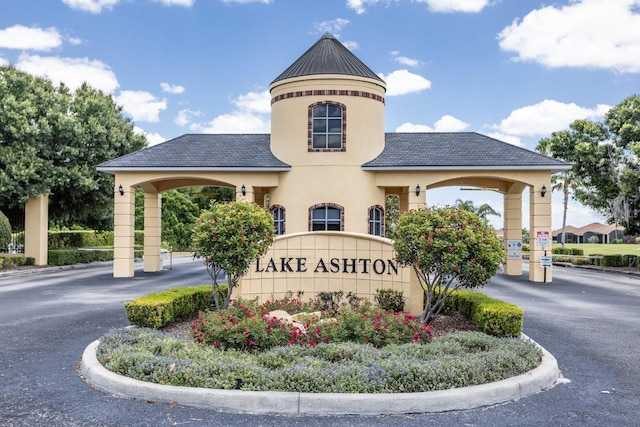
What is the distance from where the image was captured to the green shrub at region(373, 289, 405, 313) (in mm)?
11328

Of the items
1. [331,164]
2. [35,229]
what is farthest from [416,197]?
[35,229]

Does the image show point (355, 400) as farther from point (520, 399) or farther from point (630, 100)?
point (630, 100)

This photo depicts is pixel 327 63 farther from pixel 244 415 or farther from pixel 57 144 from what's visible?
pixel 244 415

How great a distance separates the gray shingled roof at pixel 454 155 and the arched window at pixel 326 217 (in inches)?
77.5

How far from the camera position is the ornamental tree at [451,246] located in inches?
363

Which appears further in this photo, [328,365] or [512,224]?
[512,224]

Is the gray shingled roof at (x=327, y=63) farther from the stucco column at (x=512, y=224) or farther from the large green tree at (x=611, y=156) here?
the large green tree at (x=611, y=156)

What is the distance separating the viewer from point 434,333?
9695 mm

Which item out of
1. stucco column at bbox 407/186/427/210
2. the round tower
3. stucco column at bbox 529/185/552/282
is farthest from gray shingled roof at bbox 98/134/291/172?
stucco column at bbox 529/185/552/282

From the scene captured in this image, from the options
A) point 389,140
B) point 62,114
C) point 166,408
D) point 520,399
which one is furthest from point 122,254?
point 520,399

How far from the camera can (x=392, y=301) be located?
11.4 meters

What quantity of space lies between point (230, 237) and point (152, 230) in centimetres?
1559

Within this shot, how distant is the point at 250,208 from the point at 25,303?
7890 mm

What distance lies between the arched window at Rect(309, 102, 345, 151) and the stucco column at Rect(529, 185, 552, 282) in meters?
7.65
